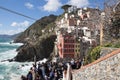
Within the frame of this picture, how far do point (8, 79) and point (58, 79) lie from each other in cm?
4631

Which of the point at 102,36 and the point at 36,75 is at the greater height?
the point at 102,36

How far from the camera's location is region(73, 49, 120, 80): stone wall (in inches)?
445

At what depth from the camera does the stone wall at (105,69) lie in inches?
445

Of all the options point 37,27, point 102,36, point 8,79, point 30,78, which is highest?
point 37,27

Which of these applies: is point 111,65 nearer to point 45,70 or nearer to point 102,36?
point 45,70

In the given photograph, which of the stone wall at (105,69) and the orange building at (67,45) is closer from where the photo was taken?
the stone wall at (105,69)

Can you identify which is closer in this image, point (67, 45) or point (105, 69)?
point (105, 69)

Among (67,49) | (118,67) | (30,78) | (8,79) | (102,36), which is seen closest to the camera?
(118,67)

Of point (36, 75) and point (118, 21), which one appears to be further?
point (118, 21)

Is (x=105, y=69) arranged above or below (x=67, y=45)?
below

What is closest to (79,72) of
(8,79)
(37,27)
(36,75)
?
(36,75)

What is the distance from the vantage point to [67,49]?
83.2m

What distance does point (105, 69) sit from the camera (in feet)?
39.2

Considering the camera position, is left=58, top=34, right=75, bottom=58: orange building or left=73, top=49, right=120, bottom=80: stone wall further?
left=58, top=34, right=75, bottom=58: orange building
